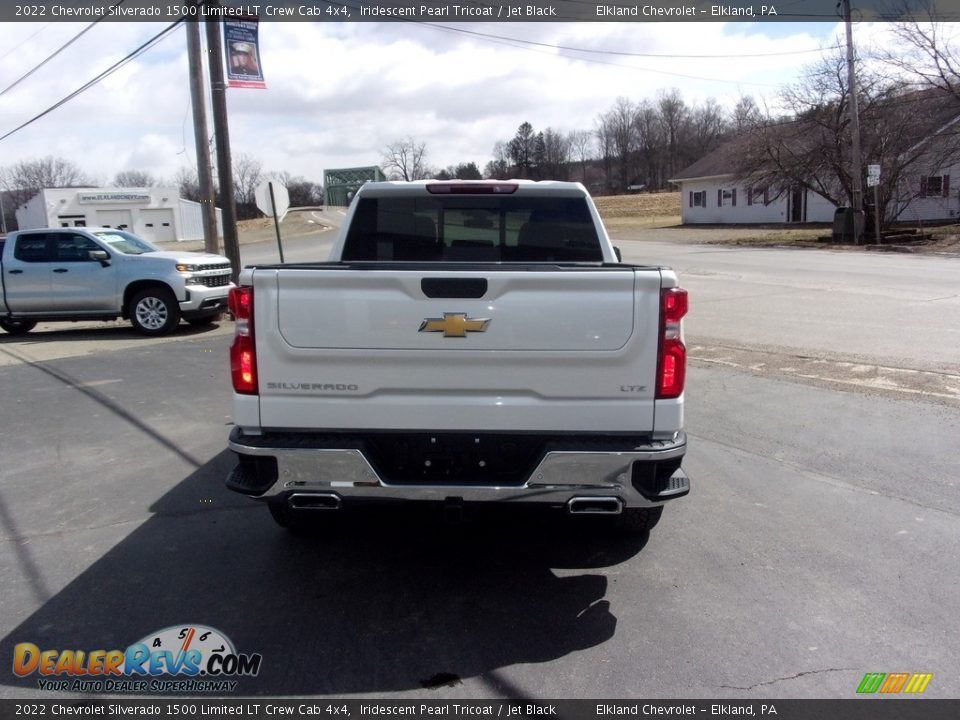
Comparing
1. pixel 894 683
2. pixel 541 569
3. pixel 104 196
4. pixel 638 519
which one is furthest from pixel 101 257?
pixel 104 196

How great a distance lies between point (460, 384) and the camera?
3566mm

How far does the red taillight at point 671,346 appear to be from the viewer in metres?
3.48

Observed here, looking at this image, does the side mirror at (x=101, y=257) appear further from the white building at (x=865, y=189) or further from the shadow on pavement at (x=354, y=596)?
the white building at (x=865, y=189)

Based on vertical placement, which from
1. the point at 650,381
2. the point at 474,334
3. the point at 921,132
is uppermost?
the point at 921,132

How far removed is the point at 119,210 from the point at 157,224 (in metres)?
3.53

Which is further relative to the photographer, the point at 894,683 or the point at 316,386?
the point at 316,386

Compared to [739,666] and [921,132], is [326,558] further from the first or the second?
[921,132]

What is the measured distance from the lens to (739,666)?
320 cm

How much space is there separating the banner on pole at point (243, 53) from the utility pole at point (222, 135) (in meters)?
0.17

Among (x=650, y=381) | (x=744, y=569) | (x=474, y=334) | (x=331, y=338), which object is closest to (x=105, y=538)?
(x=331, y=338)

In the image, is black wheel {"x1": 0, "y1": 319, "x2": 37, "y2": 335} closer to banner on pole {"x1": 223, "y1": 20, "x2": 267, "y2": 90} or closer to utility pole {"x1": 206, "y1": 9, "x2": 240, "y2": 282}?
utility pole {"x1": 206, "y1": 9, "x2": 240, "y2": 282}

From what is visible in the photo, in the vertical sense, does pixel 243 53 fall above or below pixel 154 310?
above

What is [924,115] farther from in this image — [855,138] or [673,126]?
[673,126]

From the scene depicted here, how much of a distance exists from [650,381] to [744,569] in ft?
4.42
